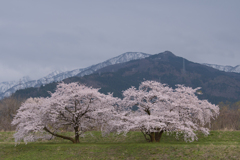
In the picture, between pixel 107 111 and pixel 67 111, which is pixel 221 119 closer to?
pixel 107 111

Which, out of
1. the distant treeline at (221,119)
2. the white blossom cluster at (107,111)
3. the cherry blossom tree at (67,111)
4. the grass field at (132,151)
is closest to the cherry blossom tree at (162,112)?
the white blossom cluster at (107,111)

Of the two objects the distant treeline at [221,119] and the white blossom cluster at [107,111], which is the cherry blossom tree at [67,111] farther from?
the distant treeline at [221,119]

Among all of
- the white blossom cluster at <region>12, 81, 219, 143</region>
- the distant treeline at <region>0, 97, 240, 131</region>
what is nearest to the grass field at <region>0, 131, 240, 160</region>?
the white blossom cluster at <region>12, 81, 219, 143</region>

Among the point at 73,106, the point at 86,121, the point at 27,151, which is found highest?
the point at 73,106

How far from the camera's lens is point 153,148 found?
19969mm

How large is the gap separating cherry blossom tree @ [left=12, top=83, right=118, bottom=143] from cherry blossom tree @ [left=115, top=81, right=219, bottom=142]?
6.96 ft

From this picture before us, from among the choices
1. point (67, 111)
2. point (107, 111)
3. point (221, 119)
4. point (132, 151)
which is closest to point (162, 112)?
point (132, 151)

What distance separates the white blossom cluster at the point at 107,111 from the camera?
22109 millimetres

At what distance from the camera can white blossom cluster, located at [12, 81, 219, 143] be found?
22.1 metres

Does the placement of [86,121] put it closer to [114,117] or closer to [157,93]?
[114,117]

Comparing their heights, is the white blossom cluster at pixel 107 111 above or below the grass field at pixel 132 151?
above

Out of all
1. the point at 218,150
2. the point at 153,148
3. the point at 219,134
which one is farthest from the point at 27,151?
the point at 219,134

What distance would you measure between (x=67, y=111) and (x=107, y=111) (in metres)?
4.51

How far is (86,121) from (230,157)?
14.2m
